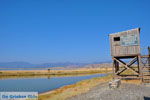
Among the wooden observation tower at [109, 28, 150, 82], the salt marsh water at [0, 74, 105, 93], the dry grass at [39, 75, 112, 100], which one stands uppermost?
the wooden observation tower at [109, 28, 150, 82]

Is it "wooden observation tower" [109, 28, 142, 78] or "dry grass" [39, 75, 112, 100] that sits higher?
"wooden observation tower" [109, 28, 142, 78]

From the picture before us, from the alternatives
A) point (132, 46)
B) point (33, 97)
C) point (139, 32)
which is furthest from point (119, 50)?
point (33, 97)

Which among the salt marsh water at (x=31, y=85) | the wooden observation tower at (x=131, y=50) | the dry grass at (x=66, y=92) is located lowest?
the salt marsh water at (x=31, y=85)

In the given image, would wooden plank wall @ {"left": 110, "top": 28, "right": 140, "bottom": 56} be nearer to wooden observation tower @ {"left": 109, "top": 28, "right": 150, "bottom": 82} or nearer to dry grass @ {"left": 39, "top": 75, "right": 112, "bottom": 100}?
wooden observation tower @ {"left": 109, "top": 28, "right": 150, "bottom": 82}

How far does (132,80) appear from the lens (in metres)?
29.8

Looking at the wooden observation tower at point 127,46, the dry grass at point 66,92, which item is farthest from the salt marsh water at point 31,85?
the wooden observation tower at point 127,46

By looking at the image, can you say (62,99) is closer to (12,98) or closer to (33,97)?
(33,97)

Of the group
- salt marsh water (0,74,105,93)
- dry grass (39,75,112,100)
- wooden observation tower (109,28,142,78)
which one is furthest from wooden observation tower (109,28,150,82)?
salt marsh water (0,74,105,93)

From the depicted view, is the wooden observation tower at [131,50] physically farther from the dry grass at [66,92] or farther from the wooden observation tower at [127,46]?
the dry grass at [66,92]

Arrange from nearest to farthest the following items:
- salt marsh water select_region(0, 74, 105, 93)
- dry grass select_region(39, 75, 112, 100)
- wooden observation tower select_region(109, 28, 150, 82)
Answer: dry grass select_region(39, 75, 112, 100) → wooden observation tower select_region(109, 28, 150, 82) → salt marsh water select_region(0, 74, 105, 93)

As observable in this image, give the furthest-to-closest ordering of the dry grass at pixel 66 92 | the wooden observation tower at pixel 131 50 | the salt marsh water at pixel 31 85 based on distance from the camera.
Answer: the salt marsh water at pixel 31 85, the wooden observation tower at pixel 131 50, the dry grass at pixel 66 92

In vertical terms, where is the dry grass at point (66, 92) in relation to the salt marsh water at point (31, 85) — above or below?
above

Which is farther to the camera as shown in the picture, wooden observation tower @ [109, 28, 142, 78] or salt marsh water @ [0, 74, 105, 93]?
salt marsh water @ [0, 74, 105, 93]

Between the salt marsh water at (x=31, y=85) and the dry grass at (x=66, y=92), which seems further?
the salt marsh water at (x=31, y=85)
